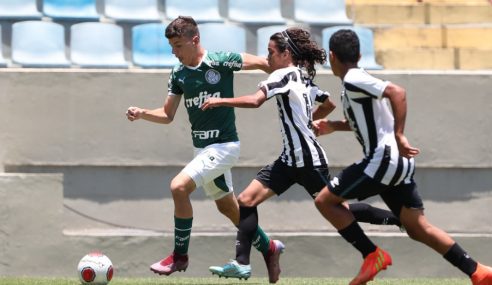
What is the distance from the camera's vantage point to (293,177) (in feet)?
27.5

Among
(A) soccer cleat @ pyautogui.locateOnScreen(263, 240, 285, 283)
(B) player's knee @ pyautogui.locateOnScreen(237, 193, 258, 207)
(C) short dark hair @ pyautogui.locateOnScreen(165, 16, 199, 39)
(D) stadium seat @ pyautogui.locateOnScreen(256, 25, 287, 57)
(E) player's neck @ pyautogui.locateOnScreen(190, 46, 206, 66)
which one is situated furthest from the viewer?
(D) stadium seat @ pyautogui.locateOnScreen(256, 25, 287, 57)

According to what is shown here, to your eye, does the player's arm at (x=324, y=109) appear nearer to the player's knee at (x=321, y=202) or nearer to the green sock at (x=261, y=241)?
the green sock at (x=261, y=241)

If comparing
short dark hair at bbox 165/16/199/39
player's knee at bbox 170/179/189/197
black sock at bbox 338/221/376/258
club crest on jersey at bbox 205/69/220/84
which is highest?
short dark hair at bbox 165/16/199/39

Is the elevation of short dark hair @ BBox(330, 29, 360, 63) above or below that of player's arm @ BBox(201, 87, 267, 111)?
above

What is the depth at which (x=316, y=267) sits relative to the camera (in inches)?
455

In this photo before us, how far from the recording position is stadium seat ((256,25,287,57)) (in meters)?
12.8

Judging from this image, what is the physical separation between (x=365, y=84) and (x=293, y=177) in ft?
5.01

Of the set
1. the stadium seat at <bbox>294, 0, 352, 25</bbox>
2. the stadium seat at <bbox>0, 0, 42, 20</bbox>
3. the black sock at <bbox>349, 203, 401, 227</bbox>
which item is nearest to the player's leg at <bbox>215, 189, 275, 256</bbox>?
the black sock at <bbox>349, 203, 401, 227</bbox>

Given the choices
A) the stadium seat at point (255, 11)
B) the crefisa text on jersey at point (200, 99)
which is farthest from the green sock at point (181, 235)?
the stadium seat at point (255, 11)

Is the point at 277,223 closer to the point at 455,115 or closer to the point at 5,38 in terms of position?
the point at 455,115

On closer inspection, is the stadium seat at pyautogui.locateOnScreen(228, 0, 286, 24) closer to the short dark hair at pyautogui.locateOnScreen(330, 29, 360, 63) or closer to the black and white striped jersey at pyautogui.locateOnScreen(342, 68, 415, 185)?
the short dark hair at pyautogui.locateOnScreen(330, 29, 360, 63)

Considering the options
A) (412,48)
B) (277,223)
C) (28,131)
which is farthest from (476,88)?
(28,131)

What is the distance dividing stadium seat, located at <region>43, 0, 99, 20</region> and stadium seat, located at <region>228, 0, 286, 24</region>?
1734 millimetres

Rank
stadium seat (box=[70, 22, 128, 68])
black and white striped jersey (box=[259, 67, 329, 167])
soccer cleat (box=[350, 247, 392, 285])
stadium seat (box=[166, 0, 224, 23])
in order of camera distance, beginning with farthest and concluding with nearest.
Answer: stadium seat (box=[166, 0, 224, 23])
stadium seat (box=[70, 22, 128, 68])
black and white striped jersey (box=[259, 67, 329, 167])
soccer cleat (box=[350, 247, 392, 285])
